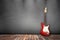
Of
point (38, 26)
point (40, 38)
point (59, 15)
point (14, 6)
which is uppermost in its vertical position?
point (14, 6)

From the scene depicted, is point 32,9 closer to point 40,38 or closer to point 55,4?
point 55,4

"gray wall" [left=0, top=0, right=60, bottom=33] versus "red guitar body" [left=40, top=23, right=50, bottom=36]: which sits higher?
"gray wall" [left=0, top=0, right=60, bottom=33]

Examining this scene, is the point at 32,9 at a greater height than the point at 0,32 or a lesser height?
greater

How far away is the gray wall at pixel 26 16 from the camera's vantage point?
2.16 m

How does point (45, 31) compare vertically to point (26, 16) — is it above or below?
below

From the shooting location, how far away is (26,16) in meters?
2.18

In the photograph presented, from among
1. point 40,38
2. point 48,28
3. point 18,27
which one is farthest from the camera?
point 18,27

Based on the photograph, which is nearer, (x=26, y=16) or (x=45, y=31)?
(x=45, y=31)

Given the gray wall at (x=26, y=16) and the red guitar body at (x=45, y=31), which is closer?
the red guitar body at (x=45, y=31)

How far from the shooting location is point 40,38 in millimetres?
1866

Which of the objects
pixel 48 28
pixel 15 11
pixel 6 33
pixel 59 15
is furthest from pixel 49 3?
pixel 6 33

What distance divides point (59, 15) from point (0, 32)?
1096 mm

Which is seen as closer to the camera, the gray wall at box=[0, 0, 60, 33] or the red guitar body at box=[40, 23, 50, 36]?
the red guitar body at box=[40, 23, 50, 36]

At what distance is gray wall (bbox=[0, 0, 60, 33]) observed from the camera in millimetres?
2160
